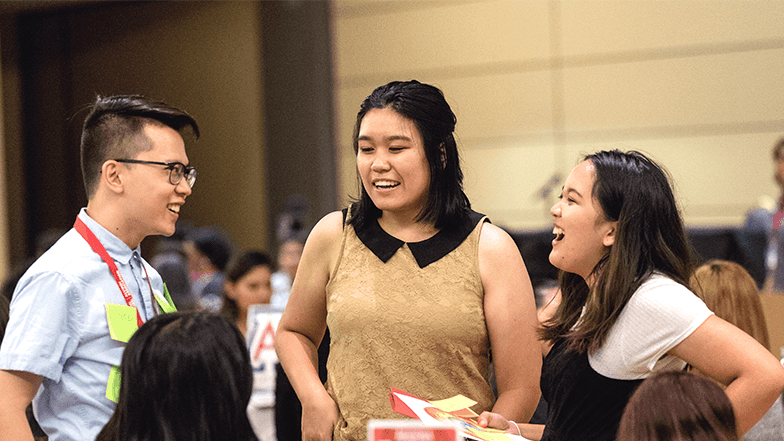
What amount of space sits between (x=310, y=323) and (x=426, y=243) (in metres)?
0.36

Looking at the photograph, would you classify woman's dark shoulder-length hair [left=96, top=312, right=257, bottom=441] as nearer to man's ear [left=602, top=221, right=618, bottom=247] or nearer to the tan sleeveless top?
the tan sleeveless top

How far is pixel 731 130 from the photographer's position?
6.88m

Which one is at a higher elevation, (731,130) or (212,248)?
(731,130)

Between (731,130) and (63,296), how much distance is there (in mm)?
6566

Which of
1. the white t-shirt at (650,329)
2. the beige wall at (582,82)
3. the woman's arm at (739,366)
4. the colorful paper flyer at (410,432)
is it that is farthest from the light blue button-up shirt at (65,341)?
the beige wall at (582,82)

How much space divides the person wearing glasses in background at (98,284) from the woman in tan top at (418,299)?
1.36 feet

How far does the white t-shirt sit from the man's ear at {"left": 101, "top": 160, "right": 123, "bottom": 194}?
1.16 meters

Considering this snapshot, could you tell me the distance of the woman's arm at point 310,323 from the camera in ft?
5.70

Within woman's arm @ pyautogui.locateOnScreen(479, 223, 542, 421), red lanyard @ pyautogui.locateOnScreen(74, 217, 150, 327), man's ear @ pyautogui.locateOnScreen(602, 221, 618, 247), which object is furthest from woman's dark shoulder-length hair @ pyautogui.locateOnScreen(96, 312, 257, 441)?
man's ear @ pyautogui.locateOnScreen(602, 221, 618, 247)

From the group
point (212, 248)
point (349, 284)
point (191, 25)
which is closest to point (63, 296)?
point (349, 284)

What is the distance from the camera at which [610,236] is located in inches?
62.1

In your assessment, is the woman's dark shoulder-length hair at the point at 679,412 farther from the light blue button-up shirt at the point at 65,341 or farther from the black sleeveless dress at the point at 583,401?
the light blue button-up shirt at the point at 65,341

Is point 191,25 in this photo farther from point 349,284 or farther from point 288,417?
point 349,284

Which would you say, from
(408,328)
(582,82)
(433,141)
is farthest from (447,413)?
(582,82)
